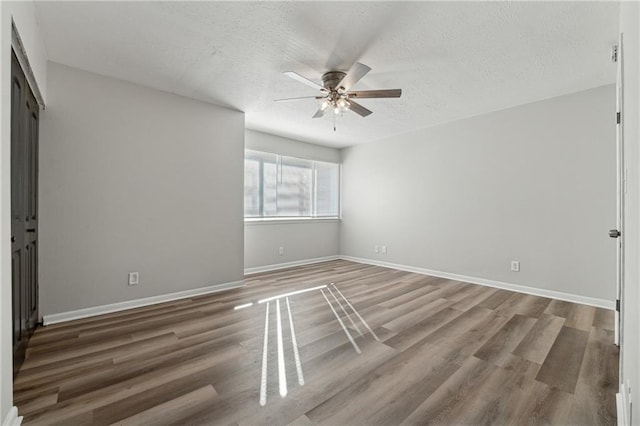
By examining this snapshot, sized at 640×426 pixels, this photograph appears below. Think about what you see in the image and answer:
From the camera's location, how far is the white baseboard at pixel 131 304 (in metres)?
2.65

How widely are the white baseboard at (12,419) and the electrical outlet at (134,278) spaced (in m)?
1.77

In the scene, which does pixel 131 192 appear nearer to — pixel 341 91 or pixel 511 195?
pixel 341 91

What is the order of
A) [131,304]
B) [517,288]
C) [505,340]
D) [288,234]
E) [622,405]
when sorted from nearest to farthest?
[622,405]
[505,340]
[131,304]
[517,288]
[288,234]

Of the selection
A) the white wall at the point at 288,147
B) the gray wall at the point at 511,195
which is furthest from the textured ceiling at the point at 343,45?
the white wall at the point at 288,147

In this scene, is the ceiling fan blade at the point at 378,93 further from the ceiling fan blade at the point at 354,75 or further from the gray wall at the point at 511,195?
the gray wall at the point at 511,195

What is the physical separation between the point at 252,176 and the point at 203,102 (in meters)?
1.58

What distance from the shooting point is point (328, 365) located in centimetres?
193

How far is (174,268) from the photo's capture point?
336 centimetres

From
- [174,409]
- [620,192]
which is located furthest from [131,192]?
[620,192]

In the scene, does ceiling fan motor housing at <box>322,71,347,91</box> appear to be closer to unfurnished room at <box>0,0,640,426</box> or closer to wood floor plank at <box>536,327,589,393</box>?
unfurnished room at <box>0,0,640,426</box>

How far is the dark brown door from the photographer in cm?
176

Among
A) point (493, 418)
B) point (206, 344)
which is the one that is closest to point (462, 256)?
point (493, 418)

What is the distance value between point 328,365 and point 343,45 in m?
2.46

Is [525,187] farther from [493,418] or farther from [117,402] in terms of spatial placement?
[117,402]
